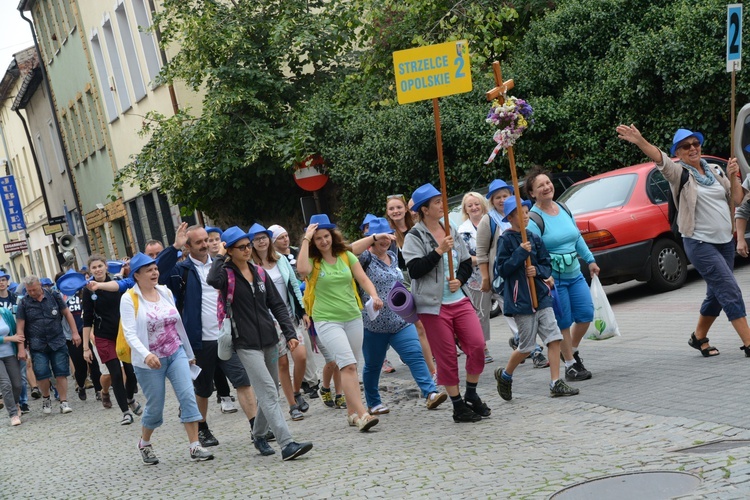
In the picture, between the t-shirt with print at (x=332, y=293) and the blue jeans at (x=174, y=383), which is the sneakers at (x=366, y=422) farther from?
the blue jeans at (x=174, y=383)

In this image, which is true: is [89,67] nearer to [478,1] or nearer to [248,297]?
[478,1]

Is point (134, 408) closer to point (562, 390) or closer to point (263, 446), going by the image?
point (263, 446)

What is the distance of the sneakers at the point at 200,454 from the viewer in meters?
8.62

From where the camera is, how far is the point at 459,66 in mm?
8648

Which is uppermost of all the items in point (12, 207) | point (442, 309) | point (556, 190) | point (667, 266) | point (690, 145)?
point (12, 207)

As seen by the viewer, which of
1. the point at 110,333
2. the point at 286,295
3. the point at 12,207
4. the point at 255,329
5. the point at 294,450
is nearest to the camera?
the point at 294,450

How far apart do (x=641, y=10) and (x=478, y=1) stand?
4343mm

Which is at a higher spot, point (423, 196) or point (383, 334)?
point (423, 196)

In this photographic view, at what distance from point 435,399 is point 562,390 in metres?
1.10

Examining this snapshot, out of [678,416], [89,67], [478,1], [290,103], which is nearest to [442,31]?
[478,1]

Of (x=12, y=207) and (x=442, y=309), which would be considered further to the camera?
(x=12, y=207)

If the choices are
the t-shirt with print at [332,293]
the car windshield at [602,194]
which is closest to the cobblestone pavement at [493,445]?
the t-shirt with print at [332,293]

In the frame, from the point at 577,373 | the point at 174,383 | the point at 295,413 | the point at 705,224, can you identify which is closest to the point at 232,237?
the point at 174,383

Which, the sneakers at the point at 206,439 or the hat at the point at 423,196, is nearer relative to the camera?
the hat at the point at 423,196
